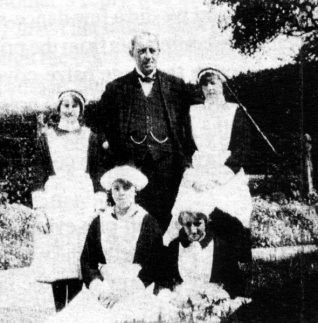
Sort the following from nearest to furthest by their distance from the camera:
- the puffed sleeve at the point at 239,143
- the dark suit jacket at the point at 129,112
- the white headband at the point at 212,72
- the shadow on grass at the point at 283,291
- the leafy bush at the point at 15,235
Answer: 1. the shadow on grass at the point at 283,291
2. the white headband at the point at 212,72
3. the puffed sleeve at the point at 239,143
4. the dark suit jacket at the point at 129,112
5. the leafy bush at the point at 15,235

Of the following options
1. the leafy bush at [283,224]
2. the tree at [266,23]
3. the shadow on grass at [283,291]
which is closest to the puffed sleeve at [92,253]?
the shadow on grass at [283,291]

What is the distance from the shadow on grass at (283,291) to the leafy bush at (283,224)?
3.79ft

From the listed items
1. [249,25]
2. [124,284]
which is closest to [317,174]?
[249,25]

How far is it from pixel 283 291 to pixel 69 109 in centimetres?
217

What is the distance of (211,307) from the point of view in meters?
3.76

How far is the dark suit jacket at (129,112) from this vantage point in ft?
14.4

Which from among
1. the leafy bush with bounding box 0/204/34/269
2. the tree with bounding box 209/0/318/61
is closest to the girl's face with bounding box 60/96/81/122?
the leafy bush with bounding box 0/204/34/269

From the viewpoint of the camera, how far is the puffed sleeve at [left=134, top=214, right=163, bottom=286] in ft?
12.6

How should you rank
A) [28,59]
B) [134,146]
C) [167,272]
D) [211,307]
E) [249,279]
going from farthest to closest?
[28,59] → [249,279] → [134,146] → [167,272] → [211,307]

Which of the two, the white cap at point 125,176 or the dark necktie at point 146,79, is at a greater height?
the dark necktie at point 146,79

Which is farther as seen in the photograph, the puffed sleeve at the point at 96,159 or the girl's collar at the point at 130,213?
the puffed sleeve at the point at 96,159

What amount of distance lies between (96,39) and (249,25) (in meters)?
2.92

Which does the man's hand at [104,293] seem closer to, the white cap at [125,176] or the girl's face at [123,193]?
the girl's face at [123,193]

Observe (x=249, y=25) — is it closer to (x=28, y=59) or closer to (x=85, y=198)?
(x=28, y=59)
